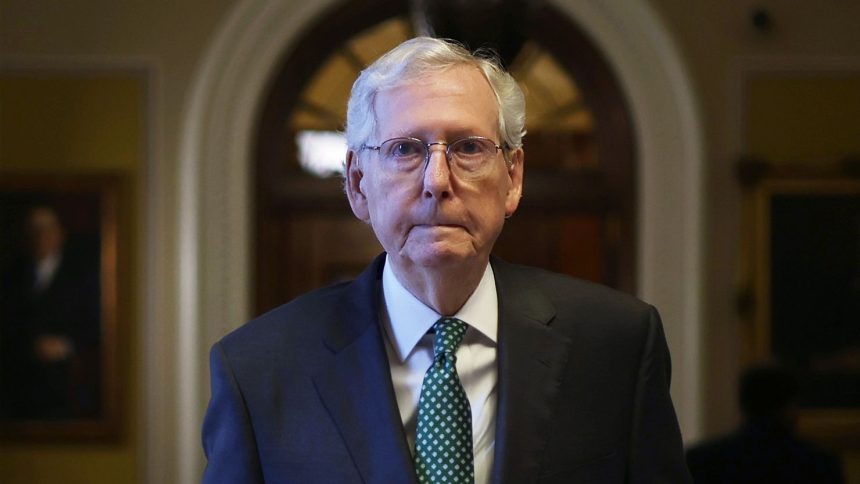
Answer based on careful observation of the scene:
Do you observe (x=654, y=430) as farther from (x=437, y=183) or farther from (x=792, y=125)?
(x=792, y=125)

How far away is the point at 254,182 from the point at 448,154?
404 centimetres

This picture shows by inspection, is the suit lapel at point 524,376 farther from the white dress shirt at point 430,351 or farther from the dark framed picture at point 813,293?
the dark framed picture at point 813,293

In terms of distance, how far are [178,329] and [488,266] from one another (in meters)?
3.83

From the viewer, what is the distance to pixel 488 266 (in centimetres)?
185

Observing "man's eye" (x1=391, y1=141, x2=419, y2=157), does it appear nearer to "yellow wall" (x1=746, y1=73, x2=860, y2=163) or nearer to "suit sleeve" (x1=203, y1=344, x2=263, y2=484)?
"suit sleeve" (x1=203, y1=344, x2=263, y2=484)

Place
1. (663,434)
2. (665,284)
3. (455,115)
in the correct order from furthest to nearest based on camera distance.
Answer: (665,284) → (663,434) → (455,115)

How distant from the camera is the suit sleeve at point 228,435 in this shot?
1.68 metres

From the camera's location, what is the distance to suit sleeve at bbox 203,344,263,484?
1680mm

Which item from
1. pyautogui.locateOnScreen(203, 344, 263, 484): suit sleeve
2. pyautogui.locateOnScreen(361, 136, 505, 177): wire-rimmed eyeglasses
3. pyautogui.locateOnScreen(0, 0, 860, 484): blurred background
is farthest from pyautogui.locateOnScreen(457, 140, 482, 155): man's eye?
pyautogui.locateOnScreen(0, 0, 860, 484): blurred background

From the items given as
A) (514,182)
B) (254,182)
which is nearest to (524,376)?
(514,182)

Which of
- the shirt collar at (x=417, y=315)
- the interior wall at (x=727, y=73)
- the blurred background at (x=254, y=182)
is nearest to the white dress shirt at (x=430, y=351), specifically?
the shirt collar at (x=417, y=315)

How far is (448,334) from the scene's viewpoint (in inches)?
69.0

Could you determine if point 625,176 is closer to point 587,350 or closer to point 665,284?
point 665,284

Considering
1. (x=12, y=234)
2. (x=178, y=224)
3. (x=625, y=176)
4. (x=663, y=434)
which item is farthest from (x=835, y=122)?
(x=663, y=434)
